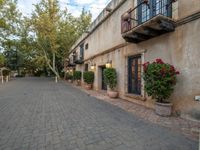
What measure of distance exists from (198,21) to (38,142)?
5434 millimetres

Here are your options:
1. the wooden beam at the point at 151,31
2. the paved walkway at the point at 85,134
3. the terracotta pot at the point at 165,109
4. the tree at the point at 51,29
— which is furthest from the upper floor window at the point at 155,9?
the tree at the point at 51,29

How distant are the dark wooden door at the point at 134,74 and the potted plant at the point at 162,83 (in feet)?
7.90

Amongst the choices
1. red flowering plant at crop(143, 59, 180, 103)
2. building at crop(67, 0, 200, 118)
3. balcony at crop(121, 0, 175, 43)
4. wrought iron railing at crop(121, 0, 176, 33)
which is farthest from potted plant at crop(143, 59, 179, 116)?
wrought iron railing at crop(121, 0, 176, 33)

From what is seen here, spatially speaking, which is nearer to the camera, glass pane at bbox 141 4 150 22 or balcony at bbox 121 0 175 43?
balcony at bbox 121 0 175 43

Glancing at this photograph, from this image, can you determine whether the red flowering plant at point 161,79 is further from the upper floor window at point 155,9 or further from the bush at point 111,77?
the bush at point 111,77

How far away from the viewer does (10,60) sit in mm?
40250

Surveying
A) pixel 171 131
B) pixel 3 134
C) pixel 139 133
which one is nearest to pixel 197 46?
pixel 171 131

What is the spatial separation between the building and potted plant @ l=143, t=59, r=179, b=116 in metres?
0.30

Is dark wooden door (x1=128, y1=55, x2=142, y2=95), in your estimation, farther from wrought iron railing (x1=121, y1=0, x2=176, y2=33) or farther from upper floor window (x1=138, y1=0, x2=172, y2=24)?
upper floor window (x1=138, y1=0, x2=172, y2=24)

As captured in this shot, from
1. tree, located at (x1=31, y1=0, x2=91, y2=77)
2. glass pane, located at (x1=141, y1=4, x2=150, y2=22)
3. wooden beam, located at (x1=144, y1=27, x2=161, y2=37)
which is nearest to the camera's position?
wooden beam, located at (x1=144, y1=27, x2=161, y2=37)

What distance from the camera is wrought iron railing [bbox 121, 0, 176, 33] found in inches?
248

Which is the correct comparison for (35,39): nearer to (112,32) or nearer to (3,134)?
(112,32)

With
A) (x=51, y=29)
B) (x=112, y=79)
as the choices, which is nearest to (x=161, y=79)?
(x=112, y=79)

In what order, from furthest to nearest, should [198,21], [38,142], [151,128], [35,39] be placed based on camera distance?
[35,39]
[198,21]
[151,128]
[38,142]
